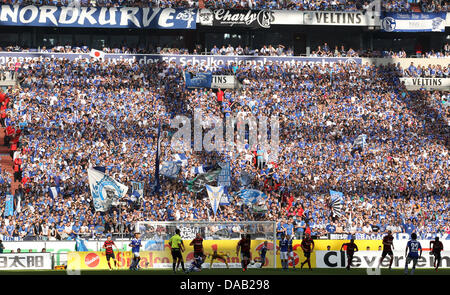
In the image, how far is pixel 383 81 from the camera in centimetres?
6300

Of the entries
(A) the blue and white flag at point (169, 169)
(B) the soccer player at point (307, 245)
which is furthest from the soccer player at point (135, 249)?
(A) the blue and white flag at point (169, 169)

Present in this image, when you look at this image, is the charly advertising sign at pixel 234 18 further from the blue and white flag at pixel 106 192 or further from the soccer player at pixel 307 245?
the soccer player at pixel 307 245

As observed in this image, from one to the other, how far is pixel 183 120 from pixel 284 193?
10.6 meters

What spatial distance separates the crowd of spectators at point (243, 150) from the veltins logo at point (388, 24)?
4.94 m

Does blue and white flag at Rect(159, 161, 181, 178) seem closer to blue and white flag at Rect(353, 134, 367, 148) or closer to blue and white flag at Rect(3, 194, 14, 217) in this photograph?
blue and white flag at Rect(3, 194, 14, 217)

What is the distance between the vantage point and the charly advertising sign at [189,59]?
61.8 meters

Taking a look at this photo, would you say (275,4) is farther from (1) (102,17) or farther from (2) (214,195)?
(2) (214,195)

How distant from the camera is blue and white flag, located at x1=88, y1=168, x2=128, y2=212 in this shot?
4600cm

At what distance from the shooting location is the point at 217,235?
3666 centimetres

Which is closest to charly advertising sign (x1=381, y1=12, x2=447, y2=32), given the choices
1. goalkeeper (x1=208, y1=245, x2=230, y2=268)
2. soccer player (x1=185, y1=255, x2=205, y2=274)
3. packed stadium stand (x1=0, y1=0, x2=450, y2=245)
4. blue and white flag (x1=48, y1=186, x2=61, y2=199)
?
packed stadium stand (x1=0, y1=0, x2=450, y2=245)

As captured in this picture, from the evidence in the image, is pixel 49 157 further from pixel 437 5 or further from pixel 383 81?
pixel 437 5

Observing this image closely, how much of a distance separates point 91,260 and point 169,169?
48.8ft

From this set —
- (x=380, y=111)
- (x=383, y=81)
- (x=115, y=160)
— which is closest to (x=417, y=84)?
(x=383, y=81)

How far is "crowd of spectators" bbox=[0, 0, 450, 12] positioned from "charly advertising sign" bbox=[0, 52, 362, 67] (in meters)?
4.93
